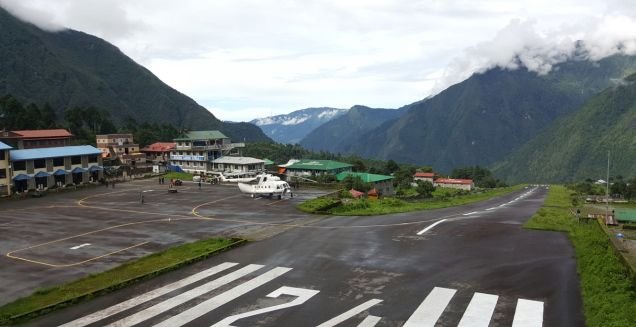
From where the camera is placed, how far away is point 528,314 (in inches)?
753

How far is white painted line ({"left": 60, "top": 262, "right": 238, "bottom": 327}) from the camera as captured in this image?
19.9 m

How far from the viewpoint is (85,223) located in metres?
42.8

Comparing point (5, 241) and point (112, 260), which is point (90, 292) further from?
point (5, 241)

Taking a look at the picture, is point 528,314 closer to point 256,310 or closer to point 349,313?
point 349,313

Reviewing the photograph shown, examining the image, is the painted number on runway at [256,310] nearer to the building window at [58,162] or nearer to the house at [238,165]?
the building window at [58,162]

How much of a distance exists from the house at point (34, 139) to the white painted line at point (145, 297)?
7024 centimetres

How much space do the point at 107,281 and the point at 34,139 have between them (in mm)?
70615

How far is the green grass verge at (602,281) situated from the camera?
18.0 m

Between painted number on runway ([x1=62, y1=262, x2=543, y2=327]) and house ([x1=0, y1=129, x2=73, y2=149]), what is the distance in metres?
71.9

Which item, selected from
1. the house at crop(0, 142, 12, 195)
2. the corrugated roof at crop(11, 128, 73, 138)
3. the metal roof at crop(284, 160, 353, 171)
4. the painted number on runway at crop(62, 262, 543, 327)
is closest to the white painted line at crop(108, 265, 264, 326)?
the painted number on runway at crop(62, 262, 543, 327)

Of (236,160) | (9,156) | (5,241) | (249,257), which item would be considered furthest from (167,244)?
(236,160)

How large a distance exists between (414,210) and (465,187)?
100876 millimetres

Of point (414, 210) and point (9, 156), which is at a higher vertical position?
point (9, 156)

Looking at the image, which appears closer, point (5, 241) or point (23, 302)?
point (23, 302)
